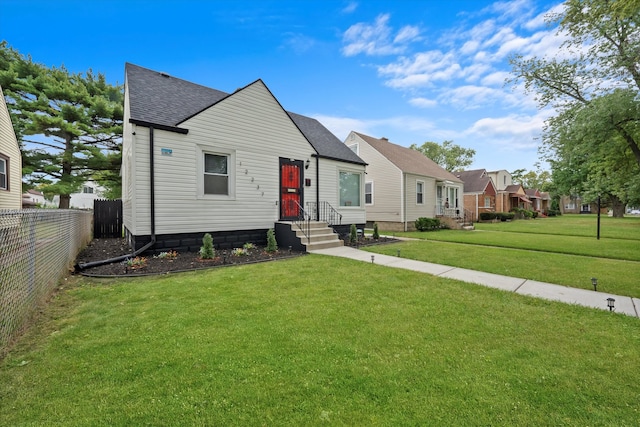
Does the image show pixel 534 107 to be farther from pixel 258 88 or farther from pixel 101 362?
pixel 101 362

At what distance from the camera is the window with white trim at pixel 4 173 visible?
1102 cm

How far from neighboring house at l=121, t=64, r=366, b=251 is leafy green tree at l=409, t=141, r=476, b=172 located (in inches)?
1399

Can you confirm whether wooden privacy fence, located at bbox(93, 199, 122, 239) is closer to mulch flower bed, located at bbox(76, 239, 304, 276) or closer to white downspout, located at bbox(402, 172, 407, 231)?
mulch flower bed, located at bbox(76, 239, 304, 276)

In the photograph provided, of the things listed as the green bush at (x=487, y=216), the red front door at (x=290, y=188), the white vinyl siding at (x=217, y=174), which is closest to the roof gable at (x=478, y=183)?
the green bush at (x=487, y=216)

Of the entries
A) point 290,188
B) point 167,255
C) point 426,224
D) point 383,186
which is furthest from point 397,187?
point 167,255

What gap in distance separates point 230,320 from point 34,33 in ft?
61.1

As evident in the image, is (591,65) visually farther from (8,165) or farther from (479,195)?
(8,165)

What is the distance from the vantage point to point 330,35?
41.6ft

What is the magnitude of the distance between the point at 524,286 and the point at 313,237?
18.9 feet

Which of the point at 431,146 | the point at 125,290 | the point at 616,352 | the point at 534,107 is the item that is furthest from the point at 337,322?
the point at 431,146

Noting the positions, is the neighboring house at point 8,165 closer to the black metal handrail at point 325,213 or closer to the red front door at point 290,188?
the red front door at point 290,188

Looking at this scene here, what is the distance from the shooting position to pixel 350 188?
42.1 ft

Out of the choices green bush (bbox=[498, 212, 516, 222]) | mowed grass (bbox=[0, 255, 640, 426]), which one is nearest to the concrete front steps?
mowed grass (bbox=[0, 255, 640, 426])

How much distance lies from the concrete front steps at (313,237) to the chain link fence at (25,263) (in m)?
5.61
